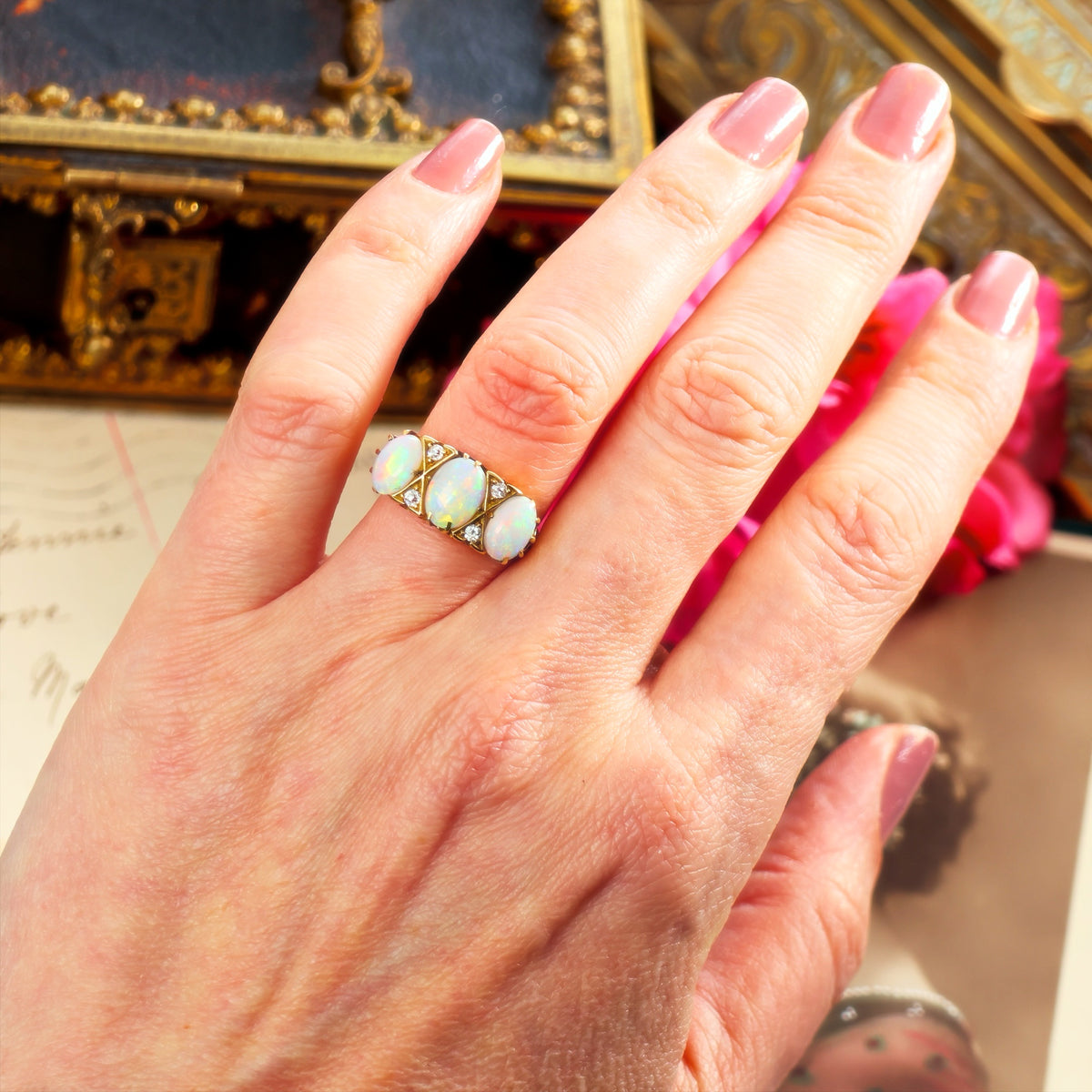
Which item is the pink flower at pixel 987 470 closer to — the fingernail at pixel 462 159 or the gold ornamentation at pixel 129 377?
the fingernail at pixel 462 159

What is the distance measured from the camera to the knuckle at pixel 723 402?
0.56m

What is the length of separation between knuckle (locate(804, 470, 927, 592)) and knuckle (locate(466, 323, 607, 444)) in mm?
133

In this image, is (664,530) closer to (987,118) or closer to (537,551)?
(537,551)

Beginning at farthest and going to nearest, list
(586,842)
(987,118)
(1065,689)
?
1. (987,118)
2. (1065,689)
3. (586,842)

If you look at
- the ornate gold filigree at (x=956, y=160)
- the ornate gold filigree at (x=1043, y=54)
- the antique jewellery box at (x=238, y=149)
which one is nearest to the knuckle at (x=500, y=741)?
the antique jewellery box at (x=238, y=149)

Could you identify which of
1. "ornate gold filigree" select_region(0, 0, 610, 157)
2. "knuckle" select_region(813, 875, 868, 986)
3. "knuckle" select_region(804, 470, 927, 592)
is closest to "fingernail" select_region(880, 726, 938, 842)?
"knuckle" select_region(813, 875, 868, 986)

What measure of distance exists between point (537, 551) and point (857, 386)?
31 centimetres

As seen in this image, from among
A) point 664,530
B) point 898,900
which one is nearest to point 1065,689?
point 898,900

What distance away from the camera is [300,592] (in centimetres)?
58

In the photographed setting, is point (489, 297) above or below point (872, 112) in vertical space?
below

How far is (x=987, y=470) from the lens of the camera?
85cm

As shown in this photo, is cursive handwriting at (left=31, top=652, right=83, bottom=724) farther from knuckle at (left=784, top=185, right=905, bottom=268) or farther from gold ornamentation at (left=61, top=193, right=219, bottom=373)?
knuckle at (left=784, top=185, right=905, bottom=268)

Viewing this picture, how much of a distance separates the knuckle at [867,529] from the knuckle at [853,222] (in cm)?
14

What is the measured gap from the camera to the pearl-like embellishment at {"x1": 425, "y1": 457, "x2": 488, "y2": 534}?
1.78 feet
